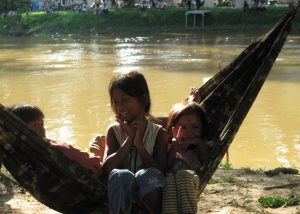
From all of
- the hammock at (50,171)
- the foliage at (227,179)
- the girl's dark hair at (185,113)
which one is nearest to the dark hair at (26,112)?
the hammock at (50,171)

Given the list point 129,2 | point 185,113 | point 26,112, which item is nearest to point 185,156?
point 185,113

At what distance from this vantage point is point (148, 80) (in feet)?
35.4

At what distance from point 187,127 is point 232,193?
1.06m

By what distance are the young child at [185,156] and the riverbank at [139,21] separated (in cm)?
2134

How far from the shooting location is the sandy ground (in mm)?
3158

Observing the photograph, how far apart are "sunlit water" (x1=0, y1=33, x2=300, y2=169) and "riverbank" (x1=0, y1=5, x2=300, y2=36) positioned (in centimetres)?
318

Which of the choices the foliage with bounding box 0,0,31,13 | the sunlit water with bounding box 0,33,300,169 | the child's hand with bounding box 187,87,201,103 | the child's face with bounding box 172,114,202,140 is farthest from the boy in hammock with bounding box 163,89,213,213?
Result: the foliage with bounding box 0,0,31,13

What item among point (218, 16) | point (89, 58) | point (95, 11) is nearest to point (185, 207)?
point (89, 58)

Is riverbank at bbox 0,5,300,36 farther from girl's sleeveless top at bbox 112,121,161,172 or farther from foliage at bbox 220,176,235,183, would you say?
girl's sleeveless top at bbox 112,121,161,172

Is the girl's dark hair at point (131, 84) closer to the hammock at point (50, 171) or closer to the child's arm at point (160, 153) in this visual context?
the child's arm at point (160, 153)

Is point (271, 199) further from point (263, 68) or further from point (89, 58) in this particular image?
point (89, 58)

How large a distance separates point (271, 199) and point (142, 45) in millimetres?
15823

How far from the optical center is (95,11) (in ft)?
89.5

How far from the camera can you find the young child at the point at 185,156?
7.22 ft
